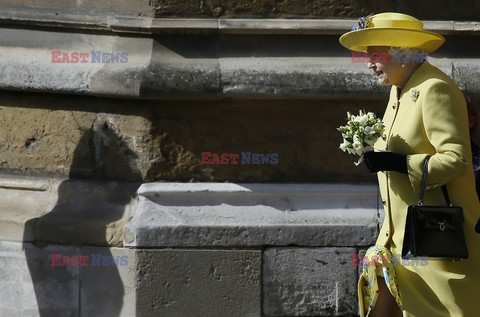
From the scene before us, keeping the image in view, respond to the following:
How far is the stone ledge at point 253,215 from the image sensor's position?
5.19 meters

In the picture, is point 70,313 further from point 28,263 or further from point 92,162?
point 92,162

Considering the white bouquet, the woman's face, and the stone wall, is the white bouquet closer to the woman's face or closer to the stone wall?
the woman's face

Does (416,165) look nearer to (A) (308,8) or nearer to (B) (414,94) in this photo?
(B) (414,94)

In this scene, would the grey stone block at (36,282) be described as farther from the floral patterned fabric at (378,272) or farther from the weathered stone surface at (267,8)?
the floral patterned fabric at (378,272)

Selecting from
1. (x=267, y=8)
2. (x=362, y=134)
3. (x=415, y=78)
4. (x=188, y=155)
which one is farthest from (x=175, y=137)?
(x=415, y=78)

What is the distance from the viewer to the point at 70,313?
5340 mm

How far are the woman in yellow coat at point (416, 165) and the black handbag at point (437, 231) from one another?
0.28 ft

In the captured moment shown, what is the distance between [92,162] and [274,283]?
1.17 m

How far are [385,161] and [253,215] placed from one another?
54.6 inches

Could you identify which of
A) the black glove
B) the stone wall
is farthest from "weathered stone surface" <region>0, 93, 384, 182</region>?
the black glove

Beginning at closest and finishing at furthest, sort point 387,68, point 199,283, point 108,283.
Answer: point 387,68, point 199,283, point 108,283

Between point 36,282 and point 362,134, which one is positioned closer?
point 362,134

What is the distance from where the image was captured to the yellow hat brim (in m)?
4.16

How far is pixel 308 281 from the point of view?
5.25 metres
